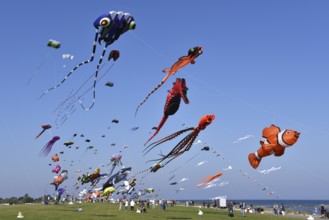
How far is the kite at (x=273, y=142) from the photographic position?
25688 millimetres

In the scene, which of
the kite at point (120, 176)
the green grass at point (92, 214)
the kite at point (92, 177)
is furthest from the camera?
the kite at point (92, 177)

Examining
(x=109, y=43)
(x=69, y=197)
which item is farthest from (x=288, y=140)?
(x=69, y=197)

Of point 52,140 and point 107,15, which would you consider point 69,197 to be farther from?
point 107,15

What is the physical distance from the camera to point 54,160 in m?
65.2

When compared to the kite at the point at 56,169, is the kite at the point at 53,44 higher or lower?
higher

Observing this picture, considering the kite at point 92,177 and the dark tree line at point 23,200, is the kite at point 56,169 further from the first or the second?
the dark tree line at point 23,200

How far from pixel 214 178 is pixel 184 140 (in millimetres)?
8598

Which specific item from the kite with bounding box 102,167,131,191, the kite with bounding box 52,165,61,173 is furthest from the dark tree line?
the kite with bounding box 102,167,131,191

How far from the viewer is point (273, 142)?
26531mm

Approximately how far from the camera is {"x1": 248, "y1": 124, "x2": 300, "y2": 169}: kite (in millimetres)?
25688

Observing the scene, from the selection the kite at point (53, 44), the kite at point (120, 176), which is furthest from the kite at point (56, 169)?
the kite at point (53, 44)

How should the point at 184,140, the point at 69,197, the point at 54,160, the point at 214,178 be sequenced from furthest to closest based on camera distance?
the point at 69,197 → the point at 54,160 → the point at 214,178 → the point at 184,140

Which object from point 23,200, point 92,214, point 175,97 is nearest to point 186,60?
point 175,97

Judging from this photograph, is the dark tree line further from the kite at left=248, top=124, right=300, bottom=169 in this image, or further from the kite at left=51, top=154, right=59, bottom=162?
the kite at left=248, top=124, right=300, bottom=169
